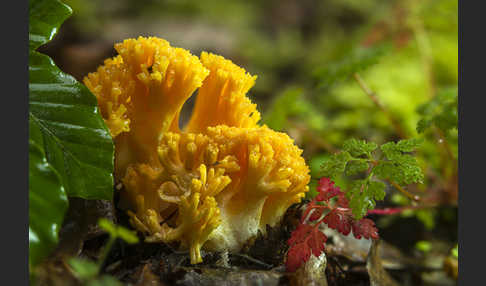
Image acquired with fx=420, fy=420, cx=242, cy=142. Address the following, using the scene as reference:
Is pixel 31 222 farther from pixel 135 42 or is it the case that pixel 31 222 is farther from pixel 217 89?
pixel 217 89

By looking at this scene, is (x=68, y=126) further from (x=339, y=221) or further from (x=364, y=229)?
(x=364, y=229)

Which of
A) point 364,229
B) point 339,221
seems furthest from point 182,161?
point 364,229

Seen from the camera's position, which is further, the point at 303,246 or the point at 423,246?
the point at 423,246

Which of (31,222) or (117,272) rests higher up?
(31,222)

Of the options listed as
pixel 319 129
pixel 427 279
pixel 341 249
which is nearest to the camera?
pixel 341 249

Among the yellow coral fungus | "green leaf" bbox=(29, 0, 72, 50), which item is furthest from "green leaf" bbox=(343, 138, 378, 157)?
"green leaf" bbox=(29, 0, 72, 50)

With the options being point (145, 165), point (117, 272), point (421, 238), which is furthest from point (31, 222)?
point (421, 238)

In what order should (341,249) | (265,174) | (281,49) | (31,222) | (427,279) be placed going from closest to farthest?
(31,222) → (265,174) → (341,249) → (427,279) → (281,49)

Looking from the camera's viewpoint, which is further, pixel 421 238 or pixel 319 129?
pixel 319 129
